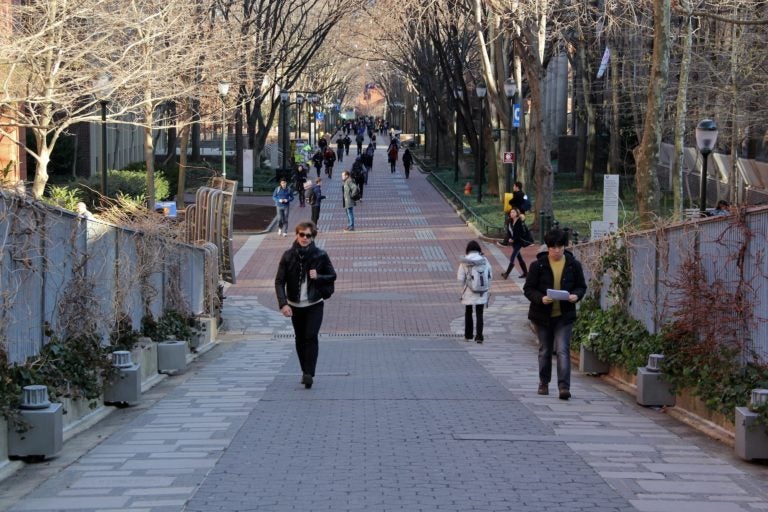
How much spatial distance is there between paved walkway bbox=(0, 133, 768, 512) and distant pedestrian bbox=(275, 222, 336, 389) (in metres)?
0.58

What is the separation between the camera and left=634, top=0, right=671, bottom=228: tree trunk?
19.1 meters

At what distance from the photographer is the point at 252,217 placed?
40844 mm

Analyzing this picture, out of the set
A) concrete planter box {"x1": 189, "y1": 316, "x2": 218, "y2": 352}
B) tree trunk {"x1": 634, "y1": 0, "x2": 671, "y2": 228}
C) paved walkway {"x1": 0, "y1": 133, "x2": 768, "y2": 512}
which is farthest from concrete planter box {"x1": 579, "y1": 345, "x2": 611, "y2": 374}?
concrete planter box {"x1": 189, "y1": 316, "x2": 218, "y2": 352}

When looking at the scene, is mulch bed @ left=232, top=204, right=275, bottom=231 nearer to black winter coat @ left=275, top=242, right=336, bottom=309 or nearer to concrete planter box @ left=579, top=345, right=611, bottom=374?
concrete planter box @ left=579, top=345, right=611, bottom=374

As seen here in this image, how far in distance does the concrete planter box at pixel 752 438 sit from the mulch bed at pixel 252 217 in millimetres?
30488

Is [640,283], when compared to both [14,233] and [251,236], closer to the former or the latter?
[14,233]

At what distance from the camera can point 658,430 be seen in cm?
977

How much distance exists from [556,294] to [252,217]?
30635 millimetres

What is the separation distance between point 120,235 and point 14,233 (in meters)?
3.59

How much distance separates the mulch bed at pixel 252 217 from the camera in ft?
127

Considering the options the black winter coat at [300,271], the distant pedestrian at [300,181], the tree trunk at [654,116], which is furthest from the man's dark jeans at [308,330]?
the distant pedestrian at [300,181]

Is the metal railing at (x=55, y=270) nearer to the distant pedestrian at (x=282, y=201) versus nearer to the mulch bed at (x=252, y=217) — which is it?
the distant pedestrian at (x=282, y=201)

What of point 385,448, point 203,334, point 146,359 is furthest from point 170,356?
point 385,448

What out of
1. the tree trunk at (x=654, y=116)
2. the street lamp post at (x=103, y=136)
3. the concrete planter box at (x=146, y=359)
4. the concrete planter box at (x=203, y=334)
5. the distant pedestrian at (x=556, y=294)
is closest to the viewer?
the distant pedestrian at (x=556, y=294)
